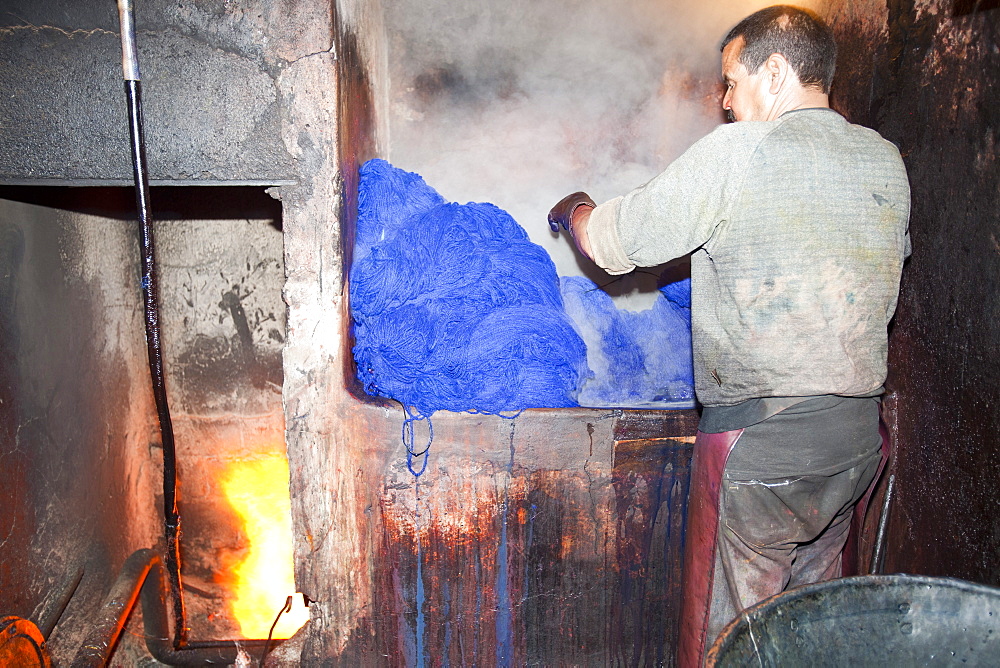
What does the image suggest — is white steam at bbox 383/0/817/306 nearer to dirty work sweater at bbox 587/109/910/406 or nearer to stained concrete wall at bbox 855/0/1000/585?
stained concrete wall at bbox 855/0/1000/585

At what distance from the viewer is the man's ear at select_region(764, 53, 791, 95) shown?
6.02 ft

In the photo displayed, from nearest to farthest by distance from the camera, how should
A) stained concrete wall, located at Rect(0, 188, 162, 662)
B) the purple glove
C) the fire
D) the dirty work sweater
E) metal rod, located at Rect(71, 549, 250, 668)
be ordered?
the dirty work sweater → the purple glove → stained concrete wall, located at Rect(0, 188, 162, 662) → metal rod, located at Rect(71, 549, 250, 668) → the fire

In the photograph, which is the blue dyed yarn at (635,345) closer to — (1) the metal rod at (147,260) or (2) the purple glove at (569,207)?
(2) the purple glove at (569,207)

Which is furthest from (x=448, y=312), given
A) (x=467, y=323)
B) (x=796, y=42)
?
(x=796, y=42)

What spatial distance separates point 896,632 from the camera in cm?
140

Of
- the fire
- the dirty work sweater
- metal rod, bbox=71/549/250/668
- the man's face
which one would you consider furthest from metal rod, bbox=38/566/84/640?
the man's face

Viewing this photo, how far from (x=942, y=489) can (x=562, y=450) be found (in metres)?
1.23

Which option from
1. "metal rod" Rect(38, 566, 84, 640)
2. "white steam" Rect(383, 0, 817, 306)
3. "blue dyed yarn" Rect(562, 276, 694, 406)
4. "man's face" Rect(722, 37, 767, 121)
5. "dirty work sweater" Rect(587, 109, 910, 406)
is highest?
"white steam" Rect(383, 0, 817, 306)

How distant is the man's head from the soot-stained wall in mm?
458

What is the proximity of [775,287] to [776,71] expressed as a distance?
2.09 ft

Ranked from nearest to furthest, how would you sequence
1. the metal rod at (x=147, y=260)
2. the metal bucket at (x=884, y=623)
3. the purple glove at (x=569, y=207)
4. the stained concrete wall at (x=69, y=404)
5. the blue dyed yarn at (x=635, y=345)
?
the metal bucket at (x=884, y=623) < the metal rod at (x=147, y=260) < the purple glove at (x=569, y=207) < the stained concrete wall at (x=69, y=404) < the blue dyed yarn at (x=635, y=345)

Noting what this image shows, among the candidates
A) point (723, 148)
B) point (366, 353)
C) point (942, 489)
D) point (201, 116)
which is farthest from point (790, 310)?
Answer: point (201, 116)

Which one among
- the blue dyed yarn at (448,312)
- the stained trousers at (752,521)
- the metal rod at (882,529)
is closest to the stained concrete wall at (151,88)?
the blue dyed yarn at (448,312)

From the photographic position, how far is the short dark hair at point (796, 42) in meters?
1.81
